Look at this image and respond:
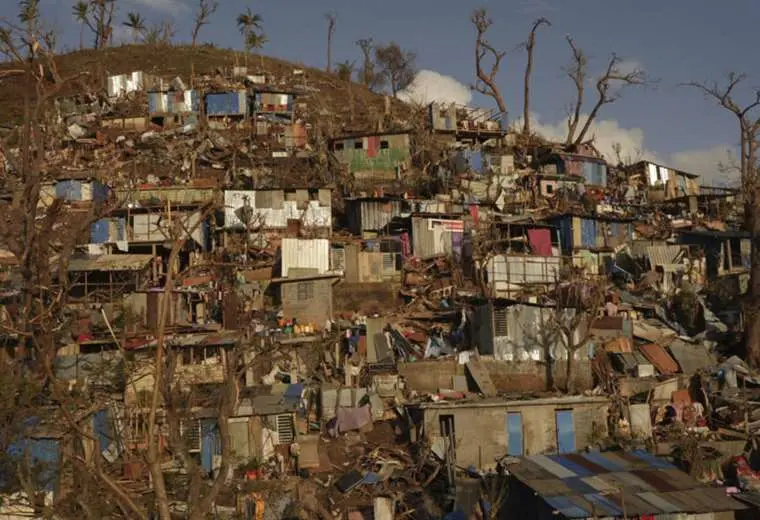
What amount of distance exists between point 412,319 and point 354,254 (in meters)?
4.28

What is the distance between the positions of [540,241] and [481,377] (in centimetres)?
1009

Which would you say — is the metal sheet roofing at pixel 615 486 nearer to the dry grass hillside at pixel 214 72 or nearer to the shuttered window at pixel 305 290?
the shuttered window at pixel 305 290

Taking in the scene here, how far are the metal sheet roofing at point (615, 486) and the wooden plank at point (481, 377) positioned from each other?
4.58m

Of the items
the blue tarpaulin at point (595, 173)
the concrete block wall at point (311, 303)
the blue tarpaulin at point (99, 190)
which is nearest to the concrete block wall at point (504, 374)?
the concrete block wall at point (311, 303)

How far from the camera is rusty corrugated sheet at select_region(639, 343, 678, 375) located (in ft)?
81.7

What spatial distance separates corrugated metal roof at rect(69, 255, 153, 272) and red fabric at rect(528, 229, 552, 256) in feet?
47.4

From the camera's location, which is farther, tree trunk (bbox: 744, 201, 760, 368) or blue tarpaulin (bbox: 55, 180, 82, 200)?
blue tarpaulin (bbox: 55, 180, 82, 200)

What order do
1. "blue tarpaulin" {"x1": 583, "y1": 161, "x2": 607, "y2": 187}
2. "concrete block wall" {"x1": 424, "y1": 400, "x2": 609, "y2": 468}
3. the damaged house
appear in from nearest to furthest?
→ "concrete block wall" {"x1": 424, "y1": 400, "x2": 609, "y2": 468} → the damaged house → "blue tarpaulin" {"x1": 583, "y1": 161, "x2": 607, "y2": 187}

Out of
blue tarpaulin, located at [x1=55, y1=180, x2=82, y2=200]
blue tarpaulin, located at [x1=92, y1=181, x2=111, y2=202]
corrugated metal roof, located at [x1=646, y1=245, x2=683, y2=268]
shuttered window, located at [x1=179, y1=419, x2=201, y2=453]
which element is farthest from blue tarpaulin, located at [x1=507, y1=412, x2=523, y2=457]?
blue tarpaulin, located at [x1=55, y1=180, x2=82, y2=200]

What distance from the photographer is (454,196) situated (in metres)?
35.3

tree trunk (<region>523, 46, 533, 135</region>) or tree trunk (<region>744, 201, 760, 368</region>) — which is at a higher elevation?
tree trunk (<region>523, 46, 533, 135</region>)

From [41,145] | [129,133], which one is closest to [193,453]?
[41,145]

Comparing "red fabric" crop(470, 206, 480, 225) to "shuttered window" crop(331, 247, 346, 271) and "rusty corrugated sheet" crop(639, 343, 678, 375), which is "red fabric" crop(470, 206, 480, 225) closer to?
"shuttered window" crop(331, 247, 346, 271)

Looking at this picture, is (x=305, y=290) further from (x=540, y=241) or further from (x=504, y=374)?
Answer: (x=540, y=241)
